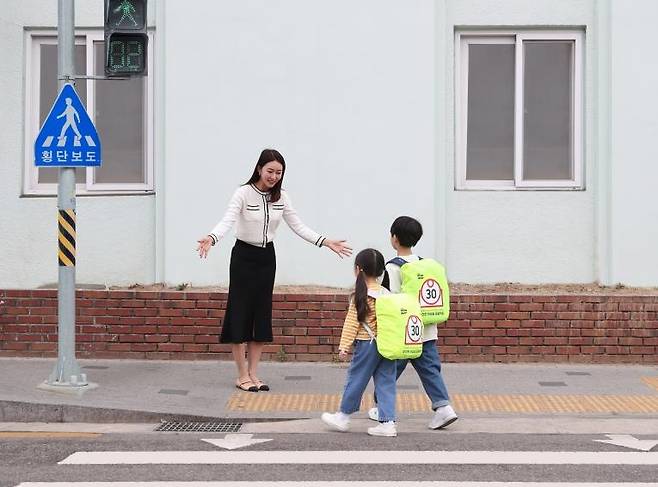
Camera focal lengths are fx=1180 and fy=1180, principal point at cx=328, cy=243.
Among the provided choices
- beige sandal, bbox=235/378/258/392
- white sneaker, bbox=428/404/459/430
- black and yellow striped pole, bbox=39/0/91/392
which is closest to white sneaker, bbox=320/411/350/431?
white sneaker, bbox=428/404/459/430

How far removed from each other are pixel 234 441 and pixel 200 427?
2.54ft

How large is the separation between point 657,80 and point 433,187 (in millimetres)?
2481

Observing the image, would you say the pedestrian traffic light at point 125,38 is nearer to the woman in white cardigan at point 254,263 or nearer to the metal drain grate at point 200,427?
the woman in white cardigan at point 254,263

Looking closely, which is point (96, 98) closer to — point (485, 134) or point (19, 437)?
point (485, 134)

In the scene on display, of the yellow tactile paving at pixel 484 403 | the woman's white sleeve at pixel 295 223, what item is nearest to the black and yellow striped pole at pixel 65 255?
the yellow tactile paving at pixel 484 403

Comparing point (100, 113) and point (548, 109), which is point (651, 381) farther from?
point (100, 113)

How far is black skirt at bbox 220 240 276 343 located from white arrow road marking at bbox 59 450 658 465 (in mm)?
2366

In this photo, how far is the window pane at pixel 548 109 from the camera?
12312 mm

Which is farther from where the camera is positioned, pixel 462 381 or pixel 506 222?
pixel 506 222

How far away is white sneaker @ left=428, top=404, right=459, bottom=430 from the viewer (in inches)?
326

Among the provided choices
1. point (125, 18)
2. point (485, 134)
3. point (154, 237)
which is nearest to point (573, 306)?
point (485, 134)

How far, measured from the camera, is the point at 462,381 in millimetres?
10406

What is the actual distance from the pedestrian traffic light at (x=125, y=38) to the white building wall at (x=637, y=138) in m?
4.96

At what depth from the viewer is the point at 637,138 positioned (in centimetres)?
1180
